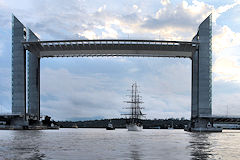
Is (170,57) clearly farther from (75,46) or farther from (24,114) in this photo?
(24,114)

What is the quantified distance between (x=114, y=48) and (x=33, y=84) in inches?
994

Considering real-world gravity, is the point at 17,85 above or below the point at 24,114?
above

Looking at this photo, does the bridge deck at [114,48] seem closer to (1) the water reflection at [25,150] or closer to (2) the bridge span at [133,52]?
(2) the bridge span at [133,52]

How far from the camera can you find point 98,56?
10144cm

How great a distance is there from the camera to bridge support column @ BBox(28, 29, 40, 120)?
10550 cm

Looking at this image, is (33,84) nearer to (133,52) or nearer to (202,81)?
Answer: (133,52)

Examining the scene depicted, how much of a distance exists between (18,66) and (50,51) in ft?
29.4

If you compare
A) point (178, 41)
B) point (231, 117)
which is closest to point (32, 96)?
point (178, 41)

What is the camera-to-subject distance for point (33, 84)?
347 feet

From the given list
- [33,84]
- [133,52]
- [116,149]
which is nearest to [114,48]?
[133,52]

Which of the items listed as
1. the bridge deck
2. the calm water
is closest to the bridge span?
the bridge deck

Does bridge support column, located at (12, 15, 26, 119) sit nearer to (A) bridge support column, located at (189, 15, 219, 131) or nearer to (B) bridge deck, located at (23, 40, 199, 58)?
(B) bridge deck, located at (23, 40, 199, 58)

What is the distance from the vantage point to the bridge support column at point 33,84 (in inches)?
4154

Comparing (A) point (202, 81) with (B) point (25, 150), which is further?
(A) point (202, 81)
